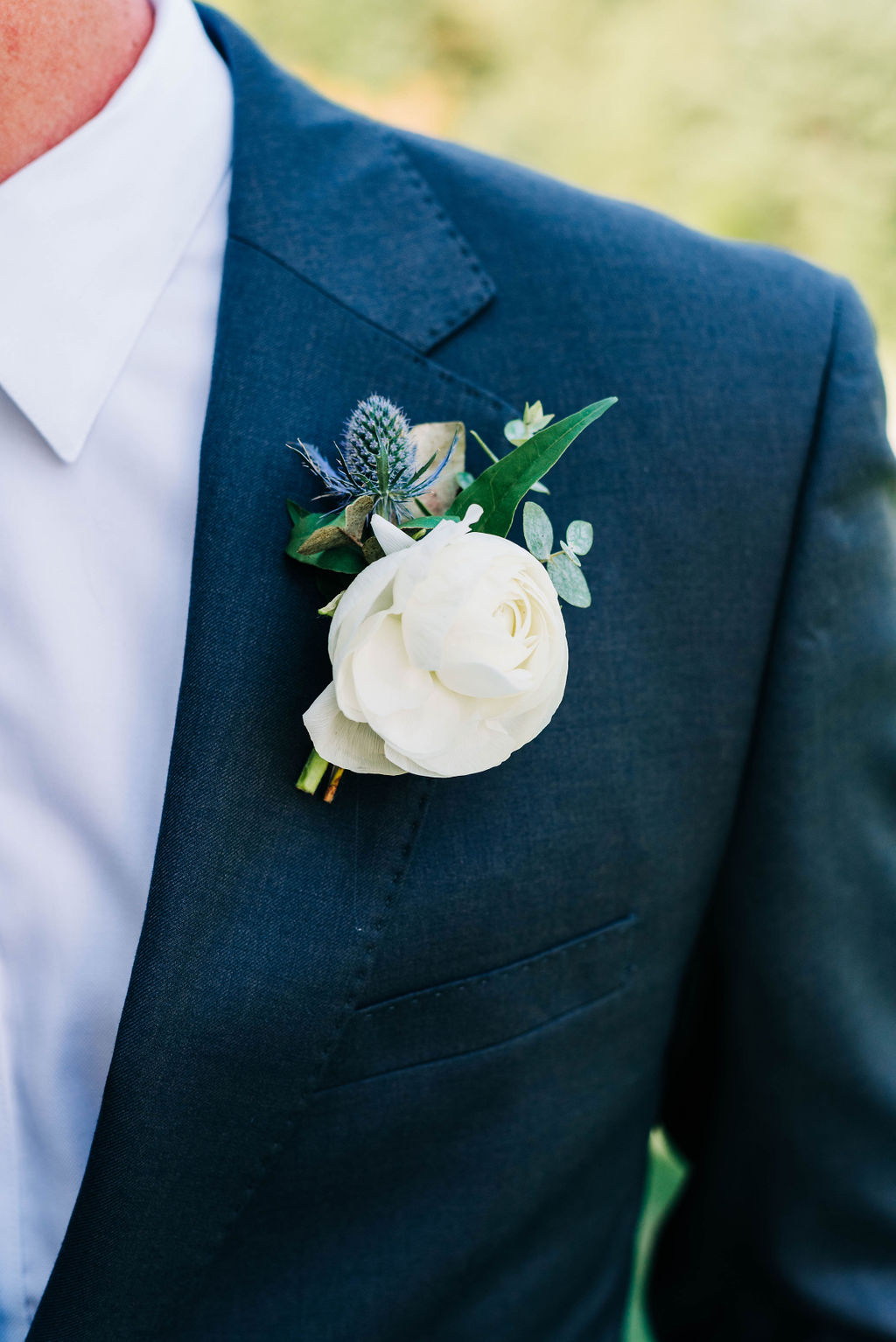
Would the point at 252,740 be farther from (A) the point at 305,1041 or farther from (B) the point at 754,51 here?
(B) the point at 754,51

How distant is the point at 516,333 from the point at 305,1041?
0.62 m

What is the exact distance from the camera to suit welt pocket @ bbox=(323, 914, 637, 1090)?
0.77m

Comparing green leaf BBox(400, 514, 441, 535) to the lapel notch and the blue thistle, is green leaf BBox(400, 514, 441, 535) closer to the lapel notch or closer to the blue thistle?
the blue thistle

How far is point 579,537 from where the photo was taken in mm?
617

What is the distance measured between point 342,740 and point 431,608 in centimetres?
12

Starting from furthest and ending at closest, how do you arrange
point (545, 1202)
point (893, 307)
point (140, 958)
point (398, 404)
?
point (893, 307) → point (545, 1202) → point (398, 404) → point (140, 958)

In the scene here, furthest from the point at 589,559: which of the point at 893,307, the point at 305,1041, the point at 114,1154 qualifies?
the point at 893,307

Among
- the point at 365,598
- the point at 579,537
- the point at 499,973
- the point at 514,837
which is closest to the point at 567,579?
the point at 579,537

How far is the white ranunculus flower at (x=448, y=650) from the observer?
0.54 metres

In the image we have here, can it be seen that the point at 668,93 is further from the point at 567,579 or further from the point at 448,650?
the point at 448,650

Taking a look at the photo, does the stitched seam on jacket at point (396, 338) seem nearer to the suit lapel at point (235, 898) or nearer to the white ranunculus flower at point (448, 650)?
the suit lapel at point (235, 898)

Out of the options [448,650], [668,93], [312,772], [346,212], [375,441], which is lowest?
[312,772]

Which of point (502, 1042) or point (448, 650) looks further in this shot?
point (502, 1042)

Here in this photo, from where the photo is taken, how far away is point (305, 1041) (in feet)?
2.33
